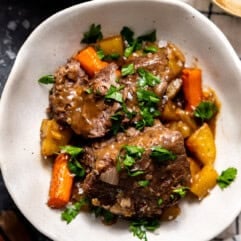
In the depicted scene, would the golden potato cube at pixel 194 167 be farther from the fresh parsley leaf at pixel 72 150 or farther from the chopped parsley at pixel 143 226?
the fresh parsley leaf at pixel 72 150

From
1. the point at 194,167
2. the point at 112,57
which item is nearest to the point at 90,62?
the point at 112,57

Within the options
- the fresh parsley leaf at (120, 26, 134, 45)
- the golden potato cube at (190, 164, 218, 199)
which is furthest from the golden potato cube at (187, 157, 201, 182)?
the fresh parsley leaf at (120, 26, 134, 45)

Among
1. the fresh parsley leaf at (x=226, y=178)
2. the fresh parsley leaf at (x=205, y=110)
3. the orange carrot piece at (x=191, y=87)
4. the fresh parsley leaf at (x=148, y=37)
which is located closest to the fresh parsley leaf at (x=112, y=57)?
the fresh parsley leaf at (x=148, y=37)

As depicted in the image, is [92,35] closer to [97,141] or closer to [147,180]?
[97,141]

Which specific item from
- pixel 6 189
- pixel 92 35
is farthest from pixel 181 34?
pixel 6 189

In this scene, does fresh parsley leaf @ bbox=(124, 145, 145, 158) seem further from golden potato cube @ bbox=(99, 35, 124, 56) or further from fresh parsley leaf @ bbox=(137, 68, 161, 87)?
golden potato cube @ bbox=(99, 35, 124, 56)

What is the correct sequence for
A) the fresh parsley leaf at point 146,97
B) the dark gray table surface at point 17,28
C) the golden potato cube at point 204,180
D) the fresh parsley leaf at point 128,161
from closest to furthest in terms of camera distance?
the fresh parsley leaf at point 128,161 < the fresh parsley leaf at point 146,97 < the golden potato cube at point 204,180 < the dark gray table surface at point 17,28

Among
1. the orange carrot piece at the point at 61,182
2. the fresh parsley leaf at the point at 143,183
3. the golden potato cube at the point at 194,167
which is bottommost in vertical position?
the orange carrot piece at the point at 61,182
